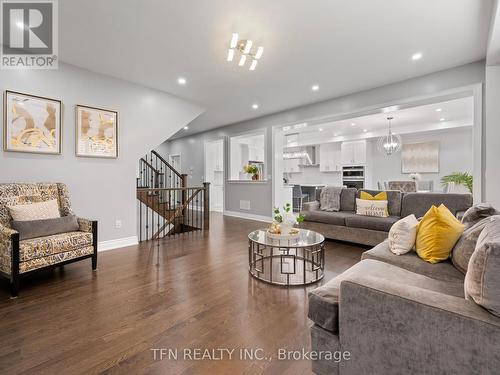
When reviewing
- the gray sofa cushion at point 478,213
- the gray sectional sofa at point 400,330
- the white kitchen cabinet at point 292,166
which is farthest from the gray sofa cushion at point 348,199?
the white kitchen cabinet at point 292,166

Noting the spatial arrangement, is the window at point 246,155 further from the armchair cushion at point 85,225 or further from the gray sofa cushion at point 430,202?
the armchair cushion at point 85,225

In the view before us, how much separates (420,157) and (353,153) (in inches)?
74.4

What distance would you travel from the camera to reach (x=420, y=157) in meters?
7.36

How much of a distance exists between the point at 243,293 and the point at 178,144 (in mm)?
7740

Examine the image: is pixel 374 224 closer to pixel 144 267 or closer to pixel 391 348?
pixel 391 348

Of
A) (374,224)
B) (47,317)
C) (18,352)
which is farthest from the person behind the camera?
(374,224)

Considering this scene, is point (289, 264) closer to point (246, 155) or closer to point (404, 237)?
point (404, 237)

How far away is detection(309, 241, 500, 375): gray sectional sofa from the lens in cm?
90

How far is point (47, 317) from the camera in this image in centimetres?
192

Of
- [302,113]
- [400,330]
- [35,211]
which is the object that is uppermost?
[302,113]

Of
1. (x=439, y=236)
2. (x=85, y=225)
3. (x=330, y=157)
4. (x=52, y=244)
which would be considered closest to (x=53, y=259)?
(x=52, y=244)

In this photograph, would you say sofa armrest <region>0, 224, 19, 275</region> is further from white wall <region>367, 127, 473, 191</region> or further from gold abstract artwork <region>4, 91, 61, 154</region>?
white wall <region>367, 127, 473, 191</region>

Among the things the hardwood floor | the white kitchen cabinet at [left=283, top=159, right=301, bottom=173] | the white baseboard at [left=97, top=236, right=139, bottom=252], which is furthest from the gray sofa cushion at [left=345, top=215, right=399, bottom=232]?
the white kitchen cabinet at [left=283, top=159, right=301, bottom=173]

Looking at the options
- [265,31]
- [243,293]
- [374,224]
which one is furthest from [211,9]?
[374,224]
